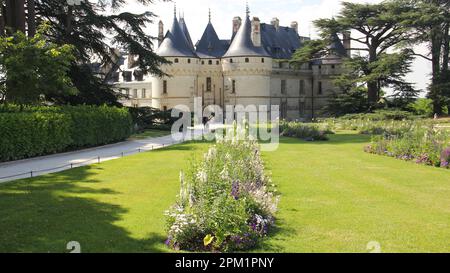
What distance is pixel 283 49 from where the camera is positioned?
169 ft

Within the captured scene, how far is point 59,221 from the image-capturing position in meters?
7.01

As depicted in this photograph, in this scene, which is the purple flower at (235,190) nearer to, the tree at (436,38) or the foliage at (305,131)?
the foliage at (305,131)

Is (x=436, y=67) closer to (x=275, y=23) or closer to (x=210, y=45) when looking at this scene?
(x=275, y=23)

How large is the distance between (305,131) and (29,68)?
13.5m

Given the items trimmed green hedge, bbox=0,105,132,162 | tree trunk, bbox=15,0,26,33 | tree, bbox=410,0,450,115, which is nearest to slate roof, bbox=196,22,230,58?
tree, bbox=410,0,450,115

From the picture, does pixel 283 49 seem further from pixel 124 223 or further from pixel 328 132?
pixel 124 223

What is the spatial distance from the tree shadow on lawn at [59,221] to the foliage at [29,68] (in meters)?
7.52

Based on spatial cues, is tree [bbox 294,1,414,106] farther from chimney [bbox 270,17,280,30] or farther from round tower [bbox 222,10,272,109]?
chimney [bbox 270,17,280,30]

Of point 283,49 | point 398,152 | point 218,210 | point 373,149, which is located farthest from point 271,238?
point 283,49

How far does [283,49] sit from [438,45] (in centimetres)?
1741

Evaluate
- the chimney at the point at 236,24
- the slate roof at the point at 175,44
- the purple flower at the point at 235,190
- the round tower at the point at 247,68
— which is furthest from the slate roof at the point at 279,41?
the purple flower at the point at 235,190

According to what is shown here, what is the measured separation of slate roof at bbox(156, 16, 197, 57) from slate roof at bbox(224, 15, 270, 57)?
13.2ft

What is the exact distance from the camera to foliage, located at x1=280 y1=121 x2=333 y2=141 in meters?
22.6
